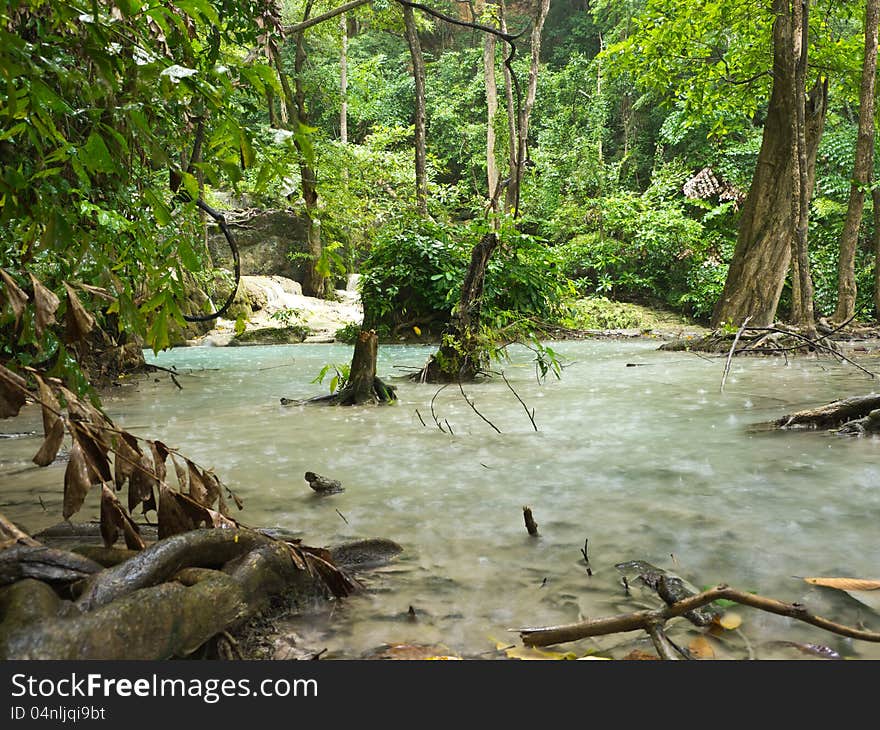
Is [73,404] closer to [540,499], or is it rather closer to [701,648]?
[701,648]

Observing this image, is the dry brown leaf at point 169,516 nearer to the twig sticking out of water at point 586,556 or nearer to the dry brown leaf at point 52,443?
the dry brown leaf at point 52,443

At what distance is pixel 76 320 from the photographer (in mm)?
1822

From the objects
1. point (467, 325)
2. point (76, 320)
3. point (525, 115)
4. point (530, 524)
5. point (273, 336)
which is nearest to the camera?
point (76, 320)

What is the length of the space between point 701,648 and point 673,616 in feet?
0.70

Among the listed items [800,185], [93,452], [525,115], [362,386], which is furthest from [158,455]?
[525,115]

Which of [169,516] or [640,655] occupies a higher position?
[169,516]

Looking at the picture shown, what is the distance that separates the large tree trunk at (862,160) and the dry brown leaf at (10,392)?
12087mm

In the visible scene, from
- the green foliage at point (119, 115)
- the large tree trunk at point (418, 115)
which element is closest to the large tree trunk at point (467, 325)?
the green foliage at point (119, 115)

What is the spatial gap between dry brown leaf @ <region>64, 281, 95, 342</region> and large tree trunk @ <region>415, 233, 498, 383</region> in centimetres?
512

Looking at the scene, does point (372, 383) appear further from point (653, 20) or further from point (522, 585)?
point (653, 20)

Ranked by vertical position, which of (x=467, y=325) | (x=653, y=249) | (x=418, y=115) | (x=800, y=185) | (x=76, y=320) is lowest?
(x=467, y=325)

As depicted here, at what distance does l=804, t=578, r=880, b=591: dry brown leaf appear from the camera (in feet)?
6.35

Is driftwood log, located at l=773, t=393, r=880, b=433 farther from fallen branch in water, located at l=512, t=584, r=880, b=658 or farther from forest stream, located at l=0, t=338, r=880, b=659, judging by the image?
fallen branch in water, located at l=512, t=584, r=880, b=658
